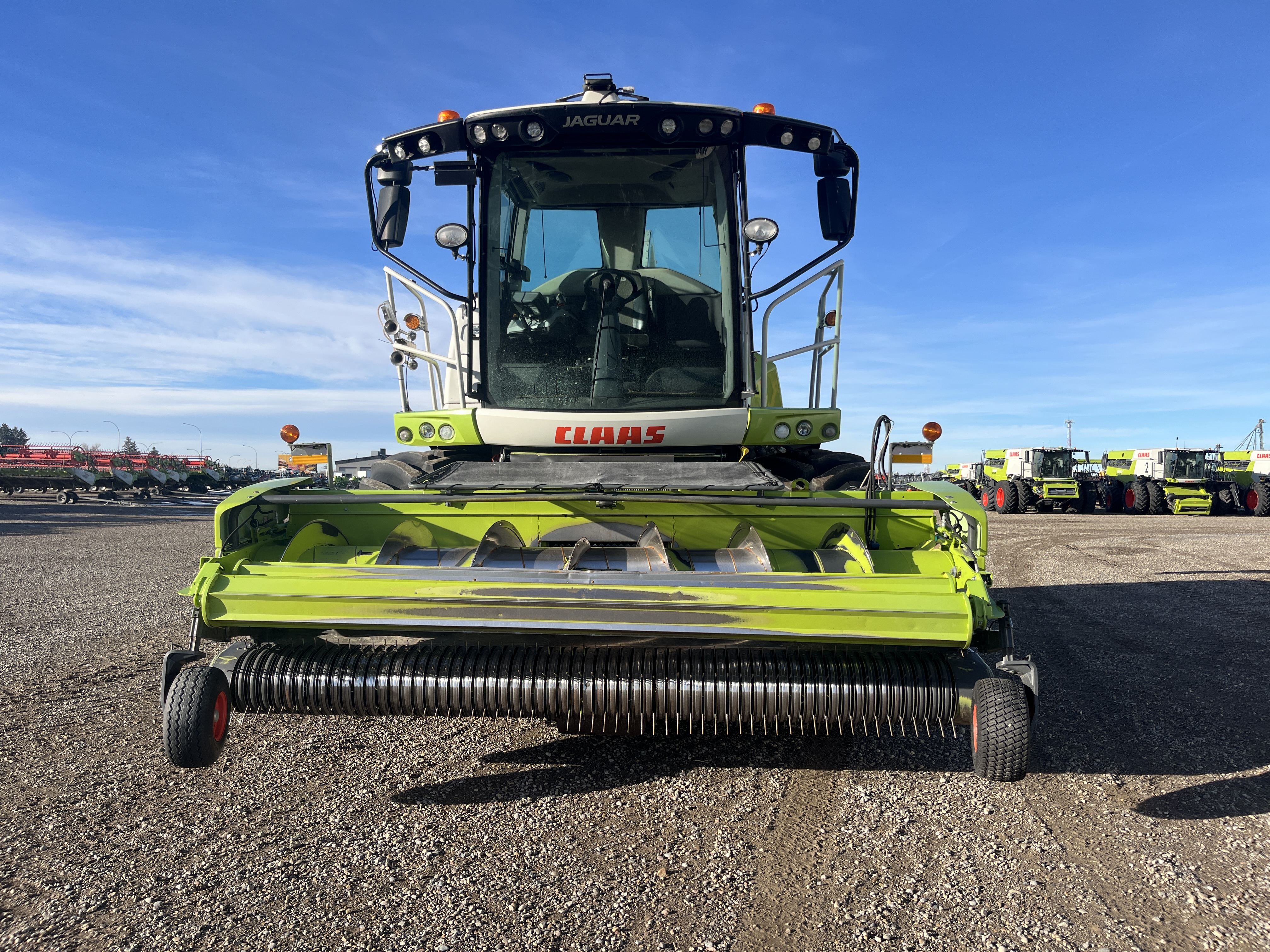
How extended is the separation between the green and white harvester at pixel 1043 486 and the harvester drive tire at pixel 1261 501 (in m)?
5.08

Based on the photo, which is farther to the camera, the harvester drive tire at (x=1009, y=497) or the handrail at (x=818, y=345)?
the harvester drive tire at (x=1009, y=497)

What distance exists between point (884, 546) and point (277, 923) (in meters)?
2.62

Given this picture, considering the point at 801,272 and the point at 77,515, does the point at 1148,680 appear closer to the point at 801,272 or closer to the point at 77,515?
the point at 801,272

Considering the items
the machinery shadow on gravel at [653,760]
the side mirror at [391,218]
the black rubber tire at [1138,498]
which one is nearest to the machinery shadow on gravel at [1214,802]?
the machinery shadow on gravel at [653,760]

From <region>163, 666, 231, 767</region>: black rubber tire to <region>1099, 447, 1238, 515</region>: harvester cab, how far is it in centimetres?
3125

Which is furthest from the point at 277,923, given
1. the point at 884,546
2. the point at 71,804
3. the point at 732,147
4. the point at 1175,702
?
the point at 1175,702

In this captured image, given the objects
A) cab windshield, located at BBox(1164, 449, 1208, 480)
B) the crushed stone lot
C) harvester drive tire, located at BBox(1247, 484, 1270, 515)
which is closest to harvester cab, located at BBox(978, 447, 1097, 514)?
cab windshield, located at BBox(1164, 449, 1208, 480)

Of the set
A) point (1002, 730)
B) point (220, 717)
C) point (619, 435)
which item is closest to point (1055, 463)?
point (619, 435)

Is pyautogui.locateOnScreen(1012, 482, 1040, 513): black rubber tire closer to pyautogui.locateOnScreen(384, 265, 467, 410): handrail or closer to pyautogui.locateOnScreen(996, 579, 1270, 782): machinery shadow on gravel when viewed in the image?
pyautogui.locateOnScreen(996, 579, 1270, 782): machinery shadow on gravel

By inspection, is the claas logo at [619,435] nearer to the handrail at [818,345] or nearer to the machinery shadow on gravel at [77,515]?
the handrail at [818,345]

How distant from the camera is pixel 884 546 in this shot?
11.1 ft

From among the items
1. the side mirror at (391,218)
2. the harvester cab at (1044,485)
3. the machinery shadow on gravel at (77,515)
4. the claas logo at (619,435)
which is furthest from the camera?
the harvester cab at (1044,485)

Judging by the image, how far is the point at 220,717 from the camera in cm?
254

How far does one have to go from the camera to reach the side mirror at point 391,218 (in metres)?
3.99
